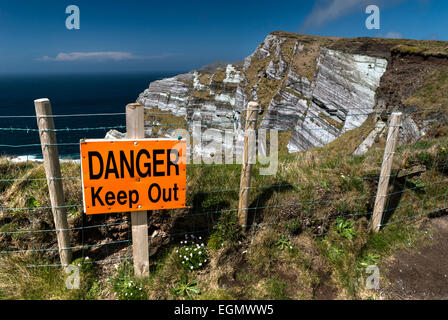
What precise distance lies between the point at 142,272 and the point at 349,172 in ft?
17.7

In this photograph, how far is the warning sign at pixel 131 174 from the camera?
168 inches

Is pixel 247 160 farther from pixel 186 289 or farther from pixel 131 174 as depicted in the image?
pixel 186 289

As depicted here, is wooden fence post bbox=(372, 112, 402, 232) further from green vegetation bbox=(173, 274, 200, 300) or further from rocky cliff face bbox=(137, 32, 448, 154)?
rocky cliff face bbox=(137, 32, 448, 154)

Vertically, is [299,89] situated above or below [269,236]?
above

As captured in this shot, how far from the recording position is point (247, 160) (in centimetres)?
537

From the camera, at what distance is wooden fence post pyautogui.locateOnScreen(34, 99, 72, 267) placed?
420 cm

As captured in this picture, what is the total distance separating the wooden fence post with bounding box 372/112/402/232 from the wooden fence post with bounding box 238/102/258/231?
9.83 feet

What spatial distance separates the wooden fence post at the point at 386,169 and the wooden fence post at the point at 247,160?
3.00 metres

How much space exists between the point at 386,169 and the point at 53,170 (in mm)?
6445

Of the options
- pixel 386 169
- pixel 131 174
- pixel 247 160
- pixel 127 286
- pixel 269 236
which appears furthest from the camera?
pixel 386 169

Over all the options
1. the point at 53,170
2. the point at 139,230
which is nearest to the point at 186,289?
the point at 139,230

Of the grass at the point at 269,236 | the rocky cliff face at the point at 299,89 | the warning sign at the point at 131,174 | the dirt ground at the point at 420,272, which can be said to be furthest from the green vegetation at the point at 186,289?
the rocky cliff face at the point at 299,89
